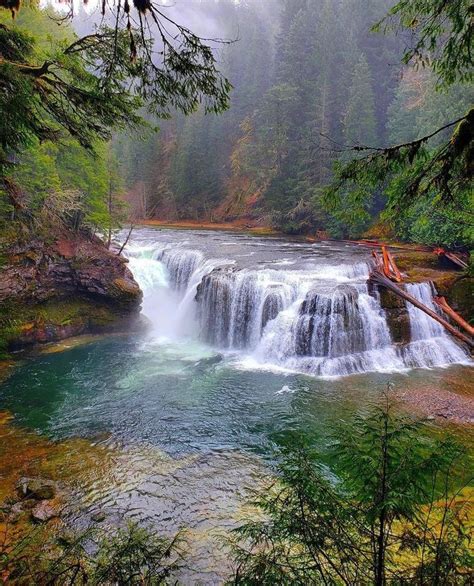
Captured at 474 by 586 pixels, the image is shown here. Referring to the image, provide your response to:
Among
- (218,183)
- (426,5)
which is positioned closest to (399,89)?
(218,183)

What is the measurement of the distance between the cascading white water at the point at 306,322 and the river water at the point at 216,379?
0.17ft

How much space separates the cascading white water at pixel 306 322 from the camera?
14164 mm

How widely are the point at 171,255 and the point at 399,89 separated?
90.9ft

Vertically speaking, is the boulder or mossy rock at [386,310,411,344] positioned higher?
mossy rock at [386,310,411,344]

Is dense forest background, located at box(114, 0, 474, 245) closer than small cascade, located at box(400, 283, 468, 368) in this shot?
No

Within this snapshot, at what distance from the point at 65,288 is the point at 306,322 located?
11325 mm

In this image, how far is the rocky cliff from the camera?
15.7 metres

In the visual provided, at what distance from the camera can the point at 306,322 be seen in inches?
587

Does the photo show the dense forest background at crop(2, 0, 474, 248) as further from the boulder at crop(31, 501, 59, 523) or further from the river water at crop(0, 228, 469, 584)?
the boulder at crop(31, 501, 59, 523)

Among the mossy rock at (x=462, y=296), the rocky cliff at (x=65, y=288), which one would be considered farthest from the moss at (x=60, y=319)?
the mossy rock at (x=462, y=296)

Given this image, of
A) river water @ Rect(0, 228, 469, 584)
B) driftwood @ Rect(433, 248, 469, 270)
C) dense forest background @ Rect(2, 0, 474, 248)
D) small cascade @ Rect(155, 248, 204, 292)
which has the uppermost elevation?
dense forest background @ Rect(2, 0, 474, 248)

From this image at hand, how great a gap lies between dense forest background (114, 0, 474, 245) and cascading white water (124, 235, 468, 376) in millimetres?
5427

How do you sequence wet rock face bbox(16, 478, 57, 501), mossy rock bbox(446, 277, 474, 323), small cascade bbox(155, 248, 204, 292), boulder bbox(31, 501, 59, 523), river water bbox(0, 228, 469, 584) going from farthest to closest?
small cascade bbox(155, 248, 204, 292)
mossy rock bbox(446, 277, 474, 323)
river water bbox(0, 228, 469, 584)
wet rock face bbox(16, 478, 57, 501)
boulder bbox(31, 501, 59, 523)

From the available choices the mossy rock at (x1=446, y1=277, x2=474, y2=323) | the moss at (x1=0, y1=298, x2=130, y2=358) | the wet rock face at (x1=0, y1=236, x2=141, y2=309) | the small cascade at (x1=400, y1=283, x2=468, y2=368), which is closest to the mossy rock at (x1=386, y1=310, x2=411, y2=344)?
the small cascade at (x1=400, y1=283, x2=468, y2=368)
